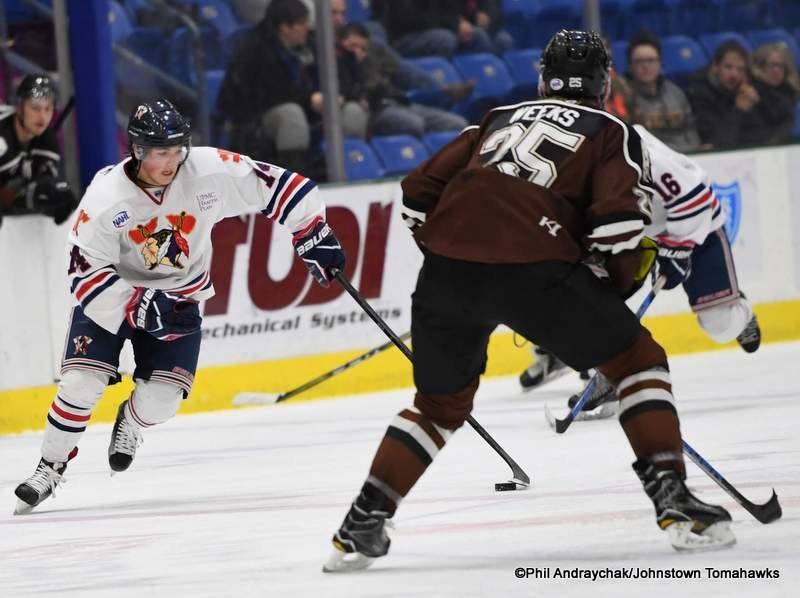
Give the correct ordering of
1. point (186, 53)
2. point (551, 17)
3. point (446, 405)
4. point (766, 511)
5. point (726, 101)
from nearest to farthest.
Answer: point (446, 405) < point (766, 511) < point (186, 53) < point (551, 17) < point (726, 101)

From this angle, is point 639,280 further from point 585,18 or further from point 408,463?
point 585,18

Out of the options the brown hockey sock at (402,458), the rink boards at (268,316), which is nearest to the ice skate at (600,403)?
the rink boards at (268,316)

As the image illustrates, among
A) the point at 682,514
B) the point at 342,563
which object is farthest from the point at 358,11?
the point at 682,514

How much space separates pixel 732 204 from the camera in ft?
24.3

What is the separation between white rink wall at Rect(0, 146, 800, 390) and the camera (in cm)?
→ 617

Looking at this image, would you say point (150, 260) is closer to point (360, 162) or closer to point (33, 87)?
point (33, 87)

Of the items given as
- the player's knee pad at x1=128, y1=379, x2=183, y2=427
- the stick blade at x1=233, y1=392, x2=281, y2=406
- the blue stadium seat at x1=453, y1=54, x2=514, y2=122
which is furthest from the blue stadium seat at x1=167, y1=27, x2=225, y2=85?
the player's knee pad at x1=128, y1=379, x2=183, y2=427

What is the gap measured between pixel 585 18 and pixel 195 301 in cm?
390

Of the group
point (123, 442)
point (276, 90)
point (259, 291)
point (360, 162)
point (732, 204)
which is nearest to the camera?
point (123, 442)

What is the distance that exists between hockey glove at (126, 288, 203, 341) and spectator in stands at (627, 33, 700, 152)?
395 cm

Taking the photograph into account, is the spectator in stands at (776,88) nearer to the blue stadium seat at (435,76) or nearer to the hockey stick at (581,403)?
the blue stadium seat at (435,76)

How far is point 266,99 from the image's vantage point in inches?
277

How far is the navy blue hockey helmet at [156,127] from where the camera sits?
13.3 ft

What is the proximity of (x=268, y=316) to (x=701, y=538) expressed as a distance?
3.90m
